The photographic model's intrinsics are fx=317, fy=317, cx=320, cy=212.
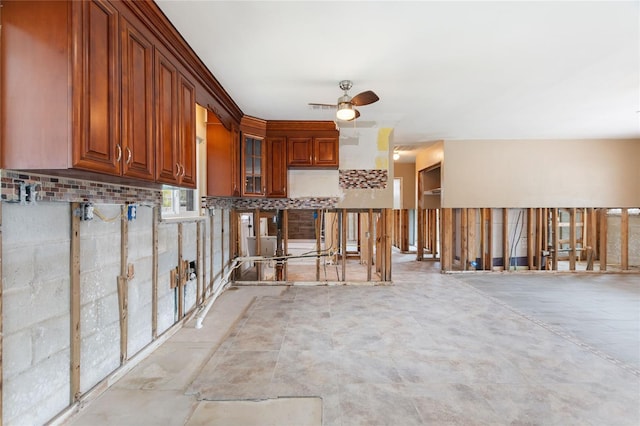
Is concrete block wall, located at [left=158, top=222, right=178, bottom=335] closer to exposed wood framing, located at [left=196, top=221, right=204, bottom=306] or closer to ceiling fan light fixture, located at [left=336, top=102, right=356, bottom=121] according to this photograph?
exposed wood framing, located at [left=196, top=221, right=204, bottom=306]

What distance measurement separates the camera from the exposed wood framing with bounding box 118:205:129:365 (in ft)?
7.79

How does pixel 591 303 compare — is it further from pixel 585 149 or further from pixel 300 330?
pixel 300 330

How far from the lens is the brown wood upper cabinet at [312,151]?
4898 mm

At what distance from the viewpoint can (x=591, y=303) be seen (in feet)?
14.3

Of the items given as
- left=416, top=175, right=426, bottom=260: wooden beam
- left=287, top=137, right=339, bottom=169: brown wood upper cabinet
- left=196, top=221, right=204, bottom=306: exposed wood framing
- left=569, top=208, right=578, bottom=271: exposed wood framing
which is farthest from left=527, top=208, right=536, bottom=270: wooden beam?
left=196, top=221, right=204, bottom=306: exposed wood framing

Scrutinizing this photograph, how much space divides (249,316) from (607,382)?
11.0ft

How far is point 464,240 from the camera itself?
6309mm

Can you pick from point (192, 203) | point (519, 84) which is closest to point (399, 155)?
point (519, 84)

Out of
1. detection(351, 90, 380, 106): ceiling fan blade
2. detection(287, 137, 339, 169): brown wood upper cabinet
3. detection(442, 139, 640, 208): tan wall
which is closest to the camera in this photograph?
detection(351, 90, 380, 106): ceiling fan blade

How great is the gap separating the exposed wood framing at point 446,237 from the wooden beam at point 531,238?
157 centimetres

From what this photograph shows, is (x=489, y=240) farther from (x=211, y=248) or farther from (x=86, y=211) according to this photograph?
(x=86, y=211)

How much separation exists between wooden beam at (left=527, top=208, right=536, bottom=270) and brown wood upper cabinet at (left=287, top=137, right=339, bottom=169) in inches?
166

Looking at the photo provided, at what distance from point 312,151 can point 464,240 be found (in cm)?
362

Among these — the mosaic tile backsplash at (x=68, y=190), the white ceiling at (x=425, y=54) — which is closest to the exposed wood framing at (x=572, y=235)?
the white ceiling at (x=425, y=54)
